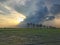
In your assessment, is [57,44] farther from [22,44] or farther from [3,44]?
[3,44]

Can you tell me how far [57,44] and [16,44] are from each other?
9.42m

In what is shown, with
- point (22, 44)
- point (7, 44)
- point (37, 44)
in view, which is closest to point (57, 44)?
point (37, 44)

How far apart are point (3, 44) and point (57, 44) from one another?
481 inches

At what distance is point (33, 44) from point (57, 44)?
18.1 feet

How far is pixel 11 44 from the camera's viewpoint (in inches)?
2154

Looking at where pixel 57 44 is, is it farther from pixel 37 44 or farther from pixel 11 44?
pixel 11 44

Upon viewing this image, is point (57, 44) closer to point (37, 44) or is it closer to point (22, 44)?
point (37, 44)

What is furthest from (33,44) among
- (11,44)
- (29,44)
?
(11,44)

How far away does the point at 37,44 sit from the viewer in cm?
5500

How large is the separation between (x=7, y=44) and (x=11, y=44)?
3.10 ft

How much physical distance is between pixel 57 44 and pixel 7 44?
11.3 metres

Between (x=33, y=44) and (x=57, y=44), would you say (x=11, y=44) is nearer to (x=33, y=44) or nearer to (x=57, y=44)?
(x=33, y=44)

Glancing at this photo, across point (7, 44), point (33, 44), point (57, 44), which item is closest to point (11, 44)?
point (7, 44)

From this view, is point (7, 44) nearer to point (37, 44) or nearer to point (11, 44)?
point (11, 44)
